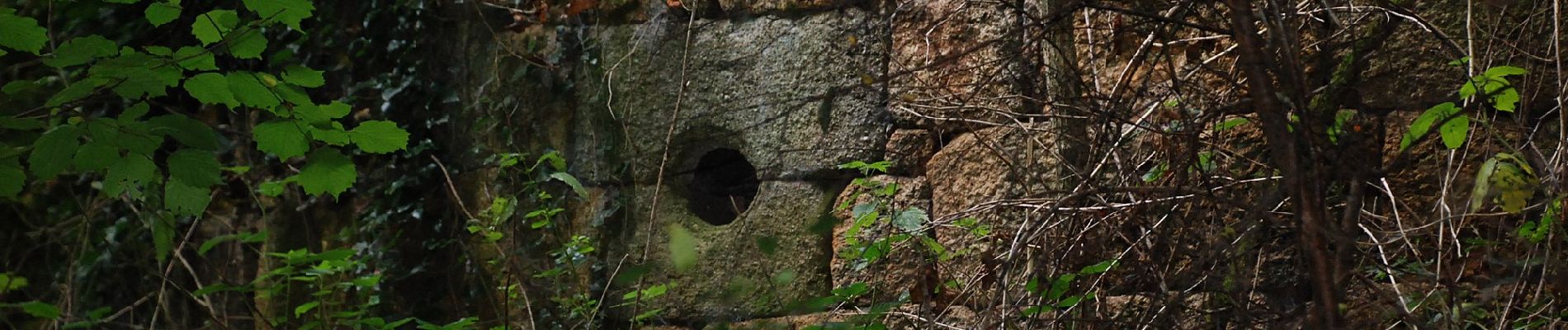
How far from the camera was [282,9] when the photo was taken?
86.4 inches

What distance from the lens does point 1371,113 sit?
279cm

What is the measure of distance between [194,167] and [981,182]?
204 cm

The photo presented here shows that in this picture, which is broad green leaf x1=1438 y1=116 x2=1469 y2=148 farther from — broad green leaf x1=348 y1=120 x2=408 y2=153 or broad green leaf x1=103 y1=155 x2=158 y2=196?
broad green leaf x1=103 y1=155 x2=158 y2=196

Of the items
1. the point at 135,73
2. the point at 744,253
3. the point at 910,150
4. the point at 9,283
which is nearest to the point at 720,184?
the point at 744,253

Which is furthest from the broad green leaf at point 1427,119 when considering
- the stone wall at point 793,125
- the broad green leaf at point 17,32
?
the broad green leaf at point 17,32

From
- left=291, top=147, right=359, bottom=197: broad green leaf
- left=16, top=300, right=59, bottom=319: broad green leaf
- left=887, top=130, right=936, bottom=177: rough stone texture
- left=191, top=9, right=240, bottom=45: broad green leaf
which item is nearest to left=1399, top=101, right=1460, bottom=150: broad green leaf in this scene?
left=887, top=130, right=936, bottom=177: rough stone texture

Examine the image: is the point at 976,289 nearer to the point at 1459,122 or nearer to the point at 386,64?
the point at 1459,122

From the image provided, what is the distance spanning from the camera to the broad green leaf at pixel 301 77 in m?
2.25

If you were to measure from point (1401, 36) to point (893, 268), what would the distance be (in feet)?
4.69

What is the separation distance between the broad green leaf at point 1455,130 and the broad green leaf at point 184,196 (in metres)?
2.28

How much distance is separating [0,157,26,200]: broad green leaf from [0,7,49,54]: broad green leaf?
20cm

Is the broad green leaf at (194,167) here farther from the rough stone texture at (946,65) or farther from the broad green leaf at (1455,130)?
the broad green leaf at (1455,130)

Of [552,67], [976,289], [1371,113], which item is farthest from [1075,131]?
[552,67]

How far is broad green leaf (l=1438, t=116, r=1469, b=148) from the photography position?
2150 millimetres
